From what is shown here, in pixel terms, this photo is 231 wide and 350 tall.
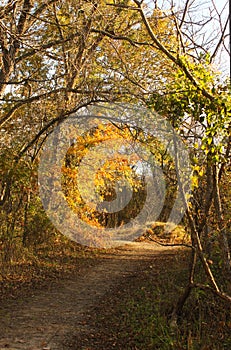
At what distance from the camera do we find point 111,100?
7.28 metres

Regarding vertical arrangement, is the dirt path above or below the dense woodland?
below

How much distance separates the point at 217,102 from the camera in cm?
416

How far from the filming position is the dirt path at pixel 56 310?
4.77 m

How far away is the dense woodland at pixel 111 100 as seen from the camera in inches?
176

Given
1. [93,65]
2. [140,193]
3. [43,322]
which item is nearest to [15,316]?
[43,322]

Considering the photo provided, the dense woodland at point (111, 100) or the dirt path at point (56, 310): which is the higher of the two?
the dense woodland at point (111, 100)

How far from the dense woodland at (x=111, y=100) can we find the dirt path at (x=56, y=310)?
1.58 meters

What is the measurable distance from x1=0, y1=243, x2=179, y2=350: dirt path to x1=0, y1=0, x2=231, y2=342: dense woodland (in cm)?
158

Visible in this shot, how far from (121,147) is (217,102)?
8661mm

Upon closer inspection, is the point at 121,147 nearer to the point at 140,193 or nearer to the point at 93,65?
the point at 93,65

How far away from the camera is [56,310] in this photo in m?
6.18

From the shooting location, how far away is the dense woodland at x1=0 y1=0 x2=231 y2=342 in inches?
176

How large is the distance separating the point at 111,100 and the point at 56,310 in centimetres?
383

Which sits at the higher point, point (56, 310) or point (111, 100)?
point (111, 100)
